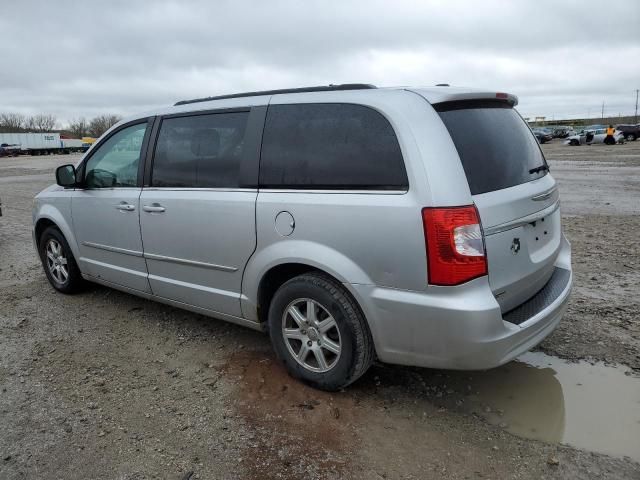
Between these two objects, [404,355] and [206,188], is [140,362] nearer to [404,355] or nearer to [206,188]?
[206,188]

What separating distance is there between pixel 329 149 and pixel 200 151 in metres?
1.18

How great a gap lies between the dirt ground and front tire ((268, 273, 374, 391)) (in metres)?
0.16

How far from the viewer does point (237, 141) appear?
11.8 feet

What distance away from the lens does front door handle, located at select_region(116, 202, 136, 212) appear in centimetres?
419

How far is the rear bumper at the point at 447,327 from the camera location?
8.73 feet

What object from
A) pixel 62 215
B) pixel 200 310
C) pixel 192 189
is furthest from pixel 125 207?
pixel 62 215

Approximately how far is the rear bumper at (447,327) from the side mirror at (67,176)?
10.3 feet

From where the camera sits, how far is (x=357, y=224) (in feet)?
9.43

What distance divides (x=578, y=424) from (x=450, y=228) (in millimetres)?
1373

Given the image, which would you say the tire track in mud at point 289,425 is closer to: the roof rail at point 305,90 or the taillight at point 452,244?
the taillight at point 452,244

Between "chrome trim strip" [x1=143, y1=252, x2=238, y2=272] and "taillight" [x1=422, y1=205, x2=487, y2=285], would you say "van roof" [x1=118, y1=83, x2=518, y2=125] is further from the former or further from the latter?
"chrome trim strip" [x1=143, y1=252, x2=238, y2=272]

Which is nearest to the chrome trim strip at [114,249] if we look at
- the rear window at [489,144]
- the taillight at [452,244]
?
the taillight at [452,244]

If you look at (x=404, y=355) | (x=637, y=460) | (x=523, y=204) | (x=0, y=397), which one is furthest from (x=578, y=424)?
(x=0, y=397)

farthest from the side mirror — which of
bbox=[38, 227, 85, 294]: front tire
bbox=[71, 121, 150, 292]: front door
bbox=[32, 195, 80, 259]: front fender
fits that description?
bbox=[38, 227, 85, 294]: front tire
